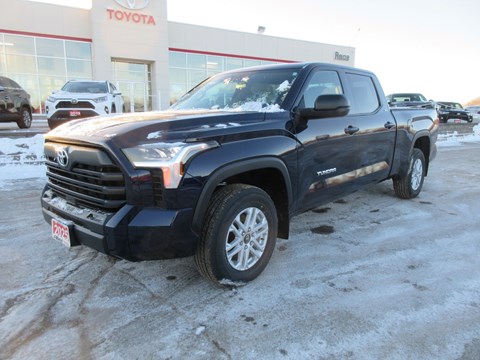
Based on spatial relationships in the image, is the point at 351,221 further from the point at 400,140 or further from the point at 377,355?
the point at 377,355

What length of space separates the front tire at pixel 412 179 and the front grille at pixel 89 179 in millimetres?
4375

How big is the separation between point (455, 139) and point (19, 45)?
2360 centimetres

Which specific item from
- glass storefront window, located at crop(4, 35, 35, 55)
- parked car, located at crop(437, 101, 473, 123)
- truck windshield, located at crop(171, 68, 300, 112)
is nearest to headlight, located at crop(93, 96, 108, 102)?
truck windshield, located at crop(171, 68, 300, 112)

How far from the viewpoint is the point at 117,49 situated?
2439 centimetres

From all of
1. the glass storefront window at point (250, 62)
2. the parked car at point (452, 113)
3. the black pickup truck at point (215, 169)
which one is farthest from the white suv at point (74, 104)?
the parked car at point (452, 113)

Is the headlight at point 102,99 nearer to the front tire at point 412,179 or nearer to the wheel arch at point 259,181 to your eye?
the front tire at point 412,179

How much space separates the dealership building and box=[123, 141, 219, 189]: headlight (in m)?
23.9

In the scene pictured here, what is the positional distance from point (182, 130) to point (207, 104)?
4.63ft

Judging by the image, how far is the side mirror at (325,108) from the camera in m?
3.40

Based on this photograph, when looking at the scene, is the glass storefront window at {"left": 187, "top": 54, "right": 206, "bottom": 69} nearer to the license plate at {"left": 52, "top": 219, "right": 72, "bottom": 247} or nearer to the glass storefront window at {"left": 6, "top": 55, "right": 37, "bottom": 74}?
the glass storefront window at {"left": 6, "top": 55, "right": 37, "bottom": 74}

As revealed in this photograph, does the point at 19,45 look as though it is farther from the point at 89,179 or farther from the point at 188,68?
the point at 89,179

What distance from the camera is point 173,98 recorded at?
27734mm

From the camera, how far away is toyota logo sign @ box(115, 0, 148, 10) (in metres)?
24.1

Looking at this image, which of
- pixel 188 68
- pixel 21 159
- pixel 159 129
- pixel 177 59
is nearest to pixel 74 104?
pixel 21 159
